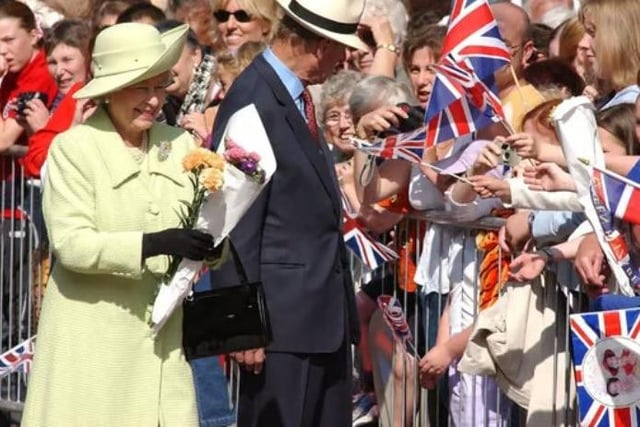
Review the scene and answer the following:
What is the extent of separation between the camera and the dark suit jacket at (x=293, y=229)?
7.95 m

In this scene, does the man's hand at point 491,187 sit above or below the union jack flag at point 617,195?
below

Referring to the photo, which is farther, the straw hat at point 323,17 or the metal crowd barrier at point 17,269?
the metal crowd barrier at point 17,269

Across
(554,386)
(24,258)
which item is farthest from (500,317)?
(24,258)

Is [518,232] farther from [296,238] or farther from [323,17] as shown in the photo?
[323,17]

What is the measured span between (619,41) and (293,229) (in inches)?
65.7

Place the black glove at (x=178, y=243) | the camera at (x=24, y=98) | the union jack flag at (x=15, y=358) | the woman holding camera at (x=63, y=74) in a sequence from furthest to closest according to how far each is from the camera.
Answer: the camera at (x=24, y=98) < the woman holding camera at (x=63, y=74) < the union jack flag at (x=15, y=358) < the black glove at (x=178, y=243)

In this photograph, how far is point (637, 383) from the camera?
7164 mm

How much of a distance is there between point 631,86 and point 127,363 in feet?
8.12

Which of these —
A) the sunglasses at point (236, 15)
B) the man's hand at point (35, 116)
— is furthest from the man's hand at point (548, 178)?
the man's hand at point (35, 116)

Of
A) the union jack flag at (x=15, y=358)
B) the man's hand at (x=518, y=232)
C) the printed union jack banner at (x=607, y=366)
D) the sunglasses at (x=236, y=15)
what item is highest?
the sunglasses at (x=236, y=15)

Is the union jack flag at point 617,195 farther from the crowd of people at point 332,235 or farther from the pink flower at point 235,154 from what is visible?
the pink flower at point 235,154

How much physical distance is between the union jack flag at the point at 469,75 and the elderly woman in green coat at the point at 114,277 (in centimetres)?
137

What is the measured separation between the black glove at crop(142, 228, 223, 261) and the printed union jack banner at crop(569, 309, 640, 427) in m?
1.39

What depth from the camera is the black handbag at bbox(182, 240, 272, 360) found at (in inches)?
301
